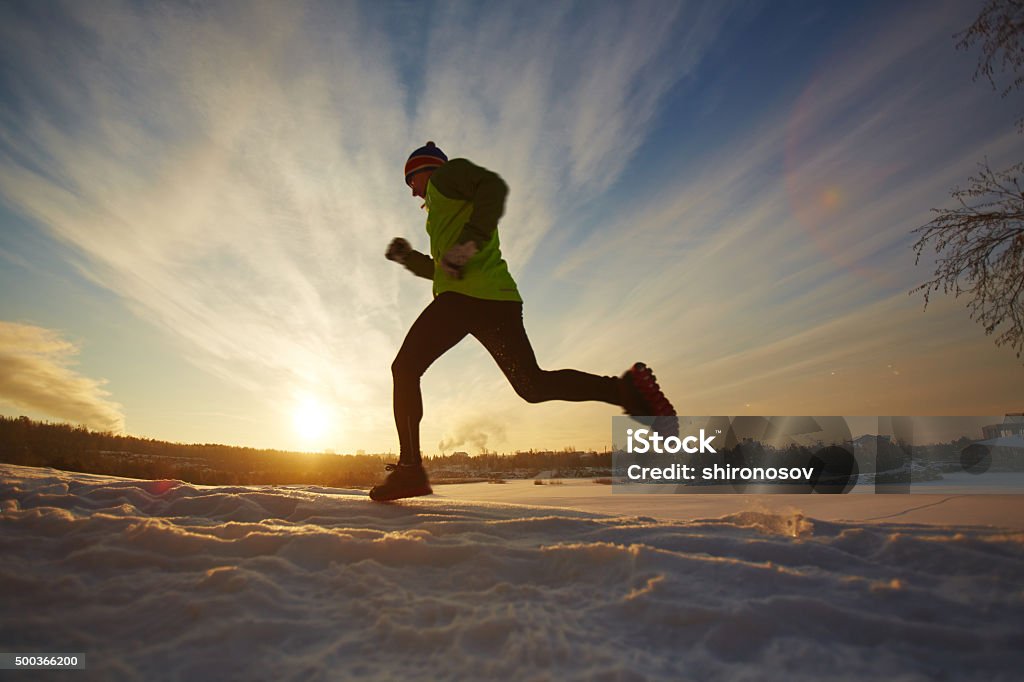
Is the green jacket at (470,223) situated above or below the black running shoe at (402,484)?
above

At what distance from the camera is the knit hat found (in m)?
3.33

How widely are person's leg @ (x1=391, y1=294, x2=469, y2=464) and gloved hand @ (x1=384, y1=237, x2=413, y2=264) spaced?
29.8 inches

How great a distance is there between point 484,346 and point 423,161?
131 cm

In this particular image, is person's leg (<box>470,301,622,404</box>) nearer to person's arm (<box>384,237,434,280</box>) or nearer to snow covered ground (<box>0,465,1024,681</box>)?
person's arm (<box>384,237,434,280</box>)

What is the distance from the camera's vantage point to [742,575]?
4.51 ft

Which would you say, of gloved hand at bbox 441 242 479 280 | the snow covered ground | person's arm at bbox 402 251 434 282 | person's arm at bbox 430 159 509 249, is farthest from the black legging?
the snow covered ground

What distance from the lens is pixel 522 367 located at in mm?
3102

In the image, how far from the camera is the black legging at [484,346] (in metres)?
2.96

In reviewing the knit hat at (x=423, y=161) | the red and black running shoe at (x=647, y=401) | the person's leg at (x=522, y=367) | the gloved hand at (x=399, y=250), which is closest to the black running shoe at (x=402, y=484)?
the person's leg at (x=522, y=367)

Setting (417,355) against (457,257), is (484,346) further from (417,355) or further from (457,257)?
(457,257)

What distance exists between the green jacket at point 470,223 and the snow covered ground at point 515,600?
58.6 inches

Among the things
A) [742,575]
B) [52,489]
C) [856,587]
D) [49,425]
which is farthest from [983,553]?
[49,425]

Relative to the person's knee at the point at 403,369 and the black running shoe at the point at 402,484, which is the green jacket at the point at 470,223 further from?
the black running shoe at the point at 402,484

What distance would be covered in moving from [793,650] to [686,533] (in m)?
0.79
